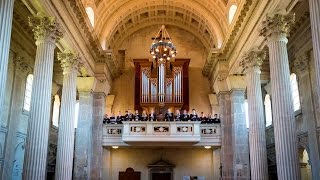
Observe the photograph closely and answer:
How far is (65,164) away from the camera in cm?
1686

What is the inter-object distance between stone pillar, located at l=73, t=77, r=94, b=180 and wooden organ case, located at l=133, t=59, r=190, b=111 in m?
3.97

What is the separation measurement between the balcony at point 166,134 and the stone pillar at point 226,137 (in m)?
0.48

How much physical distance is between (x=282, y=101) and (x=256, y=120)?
12.7 ft

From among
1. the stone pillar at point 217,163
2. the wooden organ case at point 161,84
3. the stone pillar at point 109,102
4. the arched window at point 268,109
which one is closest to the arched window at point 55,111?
the stone pillar at point 109,102

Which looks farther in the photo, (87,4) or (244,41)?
(87,4)

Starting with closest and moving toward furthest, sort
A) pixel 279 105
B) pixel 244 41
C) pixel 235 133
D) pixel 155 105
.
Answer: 1. pixel 279 105
2. pixel 244 41
3. pixel 235 133
4. pixel 155 105

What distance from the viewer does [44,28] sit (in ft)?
48.5

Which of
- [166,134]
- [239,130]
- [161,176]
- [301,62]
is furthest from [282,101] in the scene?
[161,176]

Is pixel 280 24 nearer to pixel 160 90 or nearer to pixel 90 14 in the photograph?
pixel 160 90

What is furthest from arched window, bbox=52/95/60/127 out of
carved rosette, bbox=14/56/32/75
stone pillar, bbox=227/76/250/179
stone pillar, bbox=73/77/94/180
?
stone pillar, bbox=227/76/250/179

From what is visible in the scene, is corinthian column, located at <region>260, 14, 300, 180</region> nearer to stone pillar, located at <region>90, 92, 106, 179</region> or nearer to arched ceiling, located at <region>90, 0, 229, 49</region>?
arched ceiling, located at <region>90, 0, 229, 49</region>

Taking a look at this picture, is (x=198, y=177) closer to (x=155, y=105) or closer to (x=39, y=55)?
(x=155, y=105)

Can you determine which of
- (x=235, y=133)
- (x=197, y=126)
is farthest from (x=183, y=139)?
(x=235, y=133)

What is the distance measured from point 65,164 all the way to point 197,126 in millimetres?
9109
